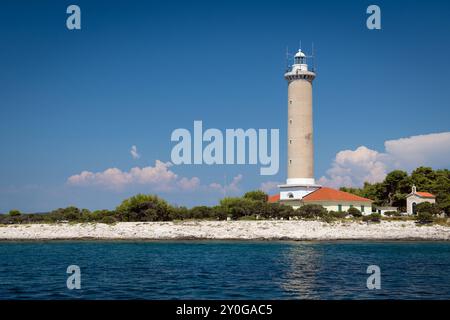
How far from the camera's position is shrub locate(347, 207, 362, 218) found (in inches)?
2685

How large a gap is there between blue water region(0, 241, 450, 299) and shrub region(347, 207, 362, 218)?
2440 cm

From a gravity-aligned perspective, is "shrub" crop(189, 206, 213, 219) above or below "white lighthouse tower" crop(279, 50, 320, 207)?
below

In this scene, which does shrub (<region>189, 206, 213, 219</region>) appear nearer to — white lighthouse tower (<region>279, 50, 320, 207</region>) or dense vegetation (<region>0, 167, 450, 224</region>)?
dense vegetation (<region>0, 167, 450, 224</region>)

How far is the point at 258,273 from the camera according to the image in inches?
1104

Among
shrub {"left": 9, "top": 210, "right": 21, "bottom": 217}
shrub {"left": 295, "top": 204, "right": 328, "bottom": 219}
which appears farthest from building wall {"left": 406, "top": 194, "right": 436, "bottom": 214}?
shrub {"left": 9, "top": 210, "right": 21, "bottom": 217}

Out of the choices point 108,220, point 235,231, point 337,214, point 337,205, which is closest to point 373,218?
point 337,214

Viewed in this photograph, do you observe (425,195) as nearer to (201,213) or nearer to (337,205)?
(337,205)

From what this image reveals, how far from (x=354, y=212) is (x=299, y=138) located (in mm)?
13636

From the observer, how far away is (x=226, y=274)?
27719mm

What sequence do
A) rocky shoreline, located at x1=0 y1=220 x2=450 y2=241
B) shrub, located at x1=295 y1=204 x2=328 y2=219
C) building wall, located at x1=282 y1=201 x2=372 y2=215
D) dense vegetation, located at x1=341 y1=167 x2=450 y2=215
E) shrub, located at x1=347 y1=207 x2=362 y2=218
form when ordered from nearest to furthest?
rocky shoreline, located at x1=0 y1=220 x2=450 y2=241 < shrub, located at x1=295 y1=204 x2=328 y2=219 < shrub, located at x1=347 y1=207 x2=362 y2=218 < building wall, located at x1=282 y1=201 x2=372 y2=215 < dense vegetation, located at x1=341 y1=167 x2=450 y2=215
